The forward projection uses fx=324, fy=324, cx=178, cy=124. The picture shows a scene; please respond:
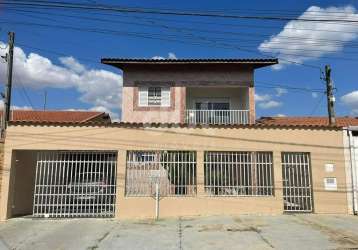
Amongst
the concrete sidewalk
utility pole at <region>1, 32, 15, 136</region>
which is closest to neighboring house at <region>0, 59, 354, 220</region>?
the concrete sidewalk

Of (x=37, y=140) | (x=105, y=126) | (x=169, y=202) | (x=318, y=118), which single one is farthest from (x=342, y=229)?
(x=318, y=118)

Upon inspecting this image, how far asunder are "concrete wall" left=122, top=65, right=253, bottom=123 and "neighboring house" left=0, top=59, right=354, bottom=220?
5.38 metres

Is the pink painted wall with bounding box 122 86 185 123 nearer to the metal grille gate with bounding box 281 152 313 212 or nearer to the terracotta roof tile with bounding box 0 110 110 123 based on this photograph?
the terracotta roof tile with bounding box 0 110 110 123

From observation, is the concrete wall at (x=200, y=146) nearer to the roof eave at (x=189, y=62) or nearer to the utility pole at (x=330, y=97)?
the roof eave at (x=189, y=62)

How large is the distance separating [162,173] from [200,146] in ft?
5.47

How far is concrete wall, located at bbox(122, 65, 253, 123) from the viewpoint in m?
16.9

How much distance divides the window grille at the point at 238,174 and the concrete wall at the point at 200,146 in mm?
247

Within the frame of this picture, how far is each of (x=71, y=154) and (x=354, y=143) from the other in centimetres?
1034

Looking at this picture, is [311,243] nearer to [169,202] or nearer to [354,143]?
[169,202]

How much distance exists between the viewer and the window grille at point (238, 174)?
37.9 ft

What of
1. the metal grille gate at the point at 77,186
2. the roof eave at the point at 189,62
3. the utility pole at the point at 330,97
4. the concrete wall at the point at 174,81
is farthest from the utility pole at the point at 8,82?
the utility pole at the point at 330,97

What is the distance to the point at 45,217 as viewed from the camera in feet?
36.6

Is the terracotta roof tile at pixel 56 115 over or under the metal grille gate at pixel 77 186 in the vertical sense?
over

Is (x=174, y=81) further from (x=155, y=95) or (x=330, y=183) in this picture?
(x=330, y=183)
